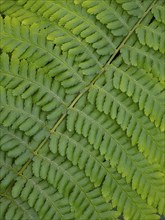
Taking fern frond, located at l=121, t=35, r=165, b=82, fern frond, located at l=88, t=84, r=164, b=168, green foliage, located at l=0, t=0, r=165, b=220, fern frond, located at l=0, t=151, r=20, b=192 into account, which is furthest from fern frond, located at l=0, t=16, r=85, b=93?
fern frond, located at l=0, t=151, r=20, b=192

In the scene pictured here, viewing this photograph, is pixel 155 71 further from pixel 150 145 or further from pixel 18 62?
pixel 18 62

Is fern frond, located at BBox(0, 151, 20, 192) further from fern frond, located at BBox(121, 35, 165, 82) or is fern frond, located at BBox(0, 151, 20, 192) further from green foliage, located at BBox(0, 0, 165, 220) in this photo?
fern frond, located at BBox(121, 35, 165, 82)

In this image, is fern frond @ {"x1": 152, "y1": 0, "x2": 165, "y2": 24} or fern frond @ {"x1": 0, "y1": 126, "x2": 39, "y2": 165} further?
fern frond @ {"x1": 152, "y1": 0, "x2": 165, "y2": 24}

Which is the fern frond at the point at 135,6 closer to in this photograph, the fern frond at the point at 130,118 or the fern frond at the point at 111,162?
the fern frond at the point at 130,118

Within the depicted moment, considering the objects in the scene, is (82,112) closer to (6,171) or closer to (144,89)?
(144,89)

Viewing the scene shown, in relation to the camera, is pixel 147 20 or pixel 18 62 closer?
pixel 18 62

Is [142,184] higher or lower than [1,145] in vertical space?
higher

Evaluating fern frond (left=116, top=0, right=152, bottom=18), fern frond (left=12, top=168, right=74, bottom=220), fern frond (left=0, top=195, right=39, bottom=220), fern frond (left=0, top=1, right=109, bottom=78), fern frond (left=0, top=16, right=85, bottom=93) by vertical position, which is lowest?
fern frond (left=0, top=195, right=39, bottom=220)

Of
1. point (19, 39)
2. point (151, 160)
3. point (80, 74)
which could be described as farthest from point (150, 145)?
point (19, 39)
